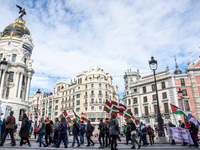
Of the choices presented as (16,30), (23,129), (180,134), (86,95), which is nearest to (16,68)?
(16,30)

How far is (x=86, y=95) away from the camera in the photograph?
2135 inches

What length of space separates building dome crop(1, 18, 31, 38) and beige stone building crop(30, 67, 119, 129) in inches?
952

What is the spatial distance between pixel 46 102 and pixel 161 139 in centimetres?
6391

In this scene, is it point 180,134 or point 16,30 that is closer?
point 180,134

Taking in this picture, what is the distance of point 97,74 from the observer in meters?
57.2

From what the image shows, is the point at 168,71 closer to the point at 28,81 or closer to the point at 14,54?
the point at 28,81

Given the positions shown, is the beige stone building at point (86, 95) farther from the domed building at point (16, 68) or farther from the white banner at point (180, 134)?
the white banner at point (180, 134)

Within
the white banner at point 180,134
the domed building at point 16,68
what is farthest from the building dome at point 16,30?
the white banner at point 180,134

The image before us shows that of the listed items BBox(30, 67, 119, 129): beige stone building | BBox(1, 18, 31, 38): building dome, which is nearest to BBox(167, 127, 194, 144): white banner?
BBox(30, 67, 119, 129): beige stone building

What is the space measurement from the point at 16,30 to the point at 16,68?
10.3 metres

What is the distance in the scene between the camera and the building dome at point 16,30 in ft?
130

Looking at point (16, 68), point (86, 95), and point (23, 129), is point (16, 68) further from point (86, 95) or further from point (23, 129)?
point (23, 129)

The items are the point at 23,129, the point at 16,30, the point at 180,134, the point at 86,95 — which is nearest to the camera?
the point at 23,129

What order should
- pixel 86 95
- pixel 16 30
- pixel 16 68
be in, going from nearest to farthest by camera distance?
pixel 16 68 → pixel 16 30 → pixel 86 95
